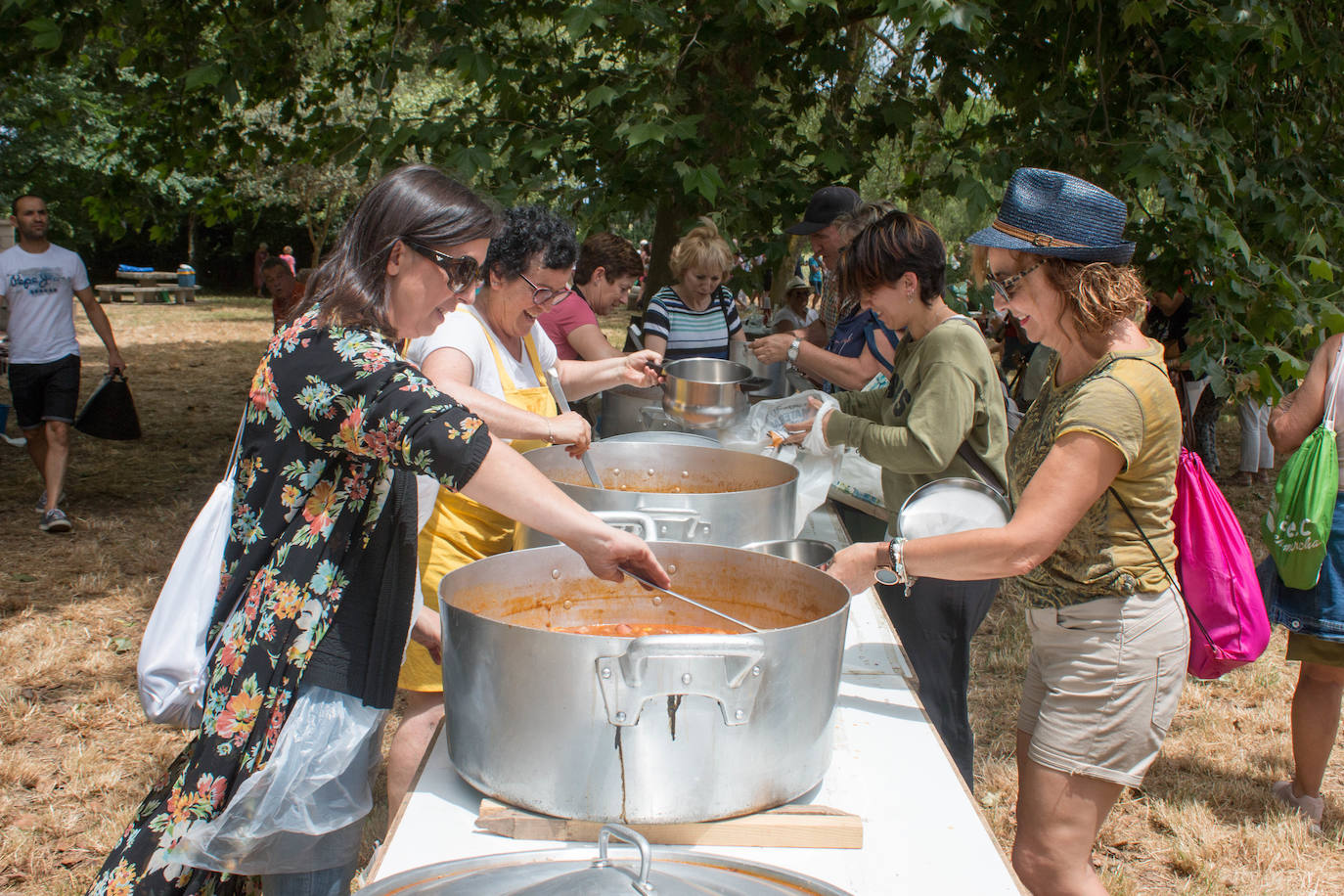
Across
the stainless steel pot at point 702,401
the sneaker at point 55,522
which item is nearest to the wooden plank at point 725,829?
the stainless steel pot at point 702,401

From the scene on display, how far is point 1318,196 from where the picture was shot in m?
4.60

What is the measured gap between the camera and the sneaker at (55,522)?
574 centimetres

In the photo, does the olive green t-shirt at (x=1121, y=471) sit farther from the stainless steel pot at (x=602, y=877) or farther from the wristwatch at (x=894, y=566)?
the stainless steel pot at (x=602, y=877)

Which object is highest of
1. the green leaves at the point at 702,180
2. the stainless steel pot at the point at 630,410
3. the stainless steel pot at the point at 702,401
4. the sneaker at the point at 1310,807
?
the green leaves at the point at 702,180

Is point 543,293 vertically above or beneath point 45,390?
above

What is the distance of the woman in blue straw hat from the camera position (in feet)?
5.41

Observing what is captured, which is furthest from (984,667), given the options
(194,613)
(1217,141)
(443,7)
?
(443,7)

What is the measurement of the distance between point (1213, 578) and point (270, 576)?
161 cm

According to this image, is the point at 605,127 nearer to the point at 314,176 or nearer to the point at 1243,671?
the point at 1243,671

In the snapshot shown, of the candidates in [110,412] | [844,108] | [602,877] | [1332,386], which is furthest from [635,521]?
[110,412]

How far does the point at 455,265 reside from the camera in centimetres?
155

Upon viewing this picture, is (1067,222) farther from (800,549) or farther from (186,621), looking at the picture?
(186,621)

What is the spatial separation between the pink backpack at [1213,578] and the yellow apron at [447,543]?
1241mm

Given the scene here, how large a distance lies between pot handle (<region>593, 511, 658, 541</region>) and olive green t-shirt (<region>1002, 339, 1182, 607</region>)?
66cm
